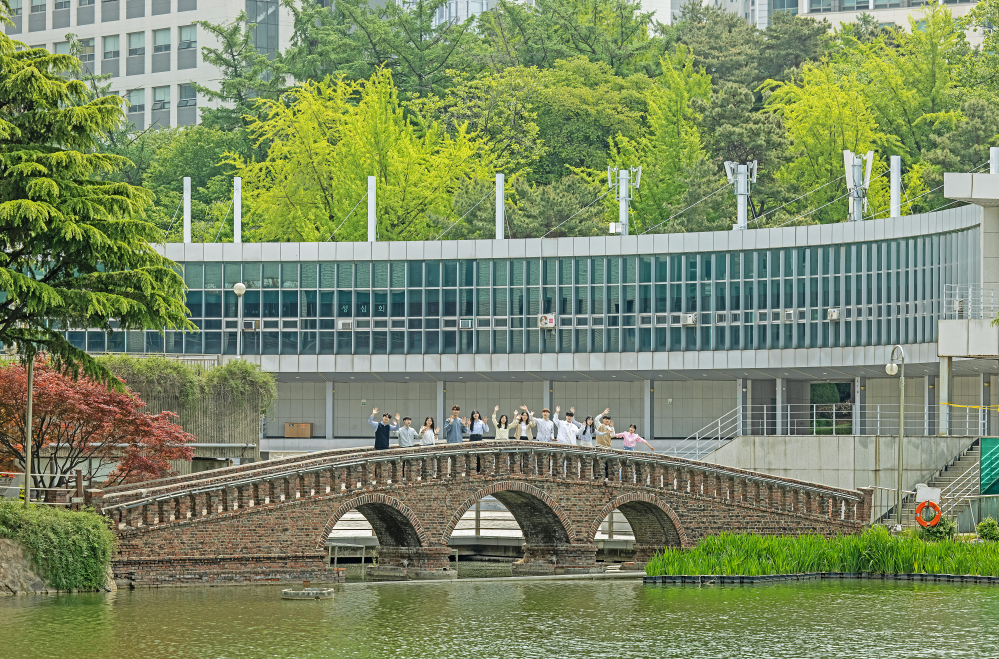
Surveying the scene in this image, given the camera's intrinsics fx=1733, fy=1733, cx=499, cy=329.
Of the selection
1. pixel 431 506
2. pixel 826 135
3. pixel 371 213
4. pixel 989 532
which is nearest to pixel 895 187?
pixel 826 135

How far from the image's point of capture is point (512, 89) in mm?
82875

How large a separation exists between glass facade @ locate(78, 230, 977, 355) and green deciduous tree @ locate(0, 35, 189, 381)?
26.7 m

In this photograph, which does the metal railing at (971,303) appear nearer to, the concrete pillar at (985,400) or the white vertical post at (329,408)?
the concrete pillar at (985,400)

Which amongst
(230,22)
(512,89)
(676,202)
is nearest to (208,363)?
(676,202)

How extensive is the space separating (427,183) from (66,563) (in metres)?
43.3

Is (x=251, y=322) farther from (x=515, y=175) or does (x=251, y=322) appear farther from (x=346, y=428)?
(x=515, y=175)

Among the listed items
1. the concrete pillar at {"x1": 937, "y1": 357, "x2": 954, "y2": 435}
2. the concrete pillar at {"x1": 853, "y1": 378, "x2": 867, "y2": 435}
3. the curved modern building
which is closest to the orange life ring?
the concrete pillar at {"x1": 937, "y1": 357, "x2": 954, "y2": 435}

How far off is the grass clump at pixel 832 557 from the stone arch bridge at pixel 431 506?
437 centimetres

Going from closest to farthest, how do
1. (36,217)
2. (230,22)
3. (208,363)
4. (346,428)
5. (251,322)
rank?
1. (36,217)
2. (208,363)
3. (251,322)
4. (346,428)
5. (230,22)

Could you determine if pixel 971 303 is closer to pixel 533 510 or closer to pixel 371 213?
pixel 533 510

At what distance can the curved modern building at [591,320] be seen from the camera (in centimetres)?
6075

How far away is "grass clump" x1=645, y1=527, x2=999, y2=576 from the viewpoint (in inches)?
1560

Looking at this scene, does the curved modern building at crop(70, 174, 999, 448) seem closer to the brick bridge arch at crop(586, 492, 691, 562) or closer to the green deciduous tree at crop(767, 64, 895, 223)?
the green deciduous tree at crop(767, 64, 895, 223)

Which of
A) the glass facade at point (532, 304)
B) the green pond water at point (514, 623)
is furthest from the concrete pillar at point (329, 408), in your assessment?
the green pond water at point (514, 623)
